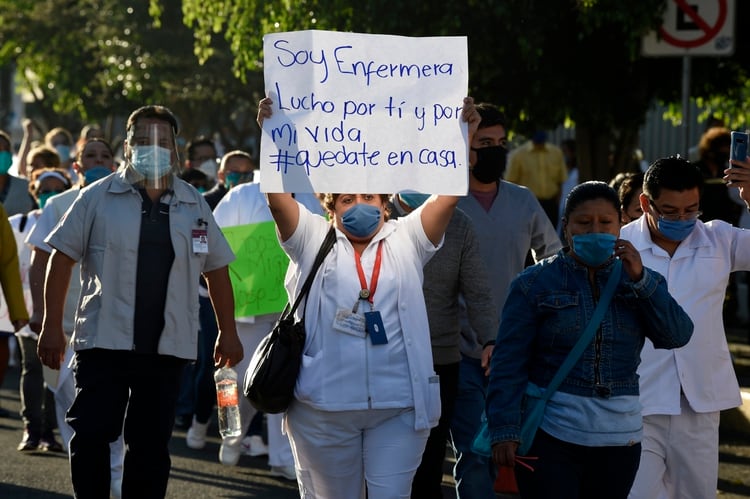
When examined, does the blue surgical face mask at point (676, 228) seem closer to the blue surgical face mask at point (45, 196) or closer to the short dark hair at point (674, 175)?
the short dark hair at point (674, 175)

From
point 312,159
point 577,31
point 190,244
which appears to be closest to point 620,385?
point 312,159

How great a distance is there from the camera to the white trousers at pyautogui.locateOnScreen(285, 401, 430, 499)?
5.62 metres

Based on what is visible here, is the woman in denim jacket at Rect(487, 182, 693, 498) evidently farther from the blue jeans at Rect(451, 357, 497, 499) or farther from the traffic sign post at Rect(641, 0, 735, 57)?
the traffic sign post at Rect(641, 0, 735, 57)

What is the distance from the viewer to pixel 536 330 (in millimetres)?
5324

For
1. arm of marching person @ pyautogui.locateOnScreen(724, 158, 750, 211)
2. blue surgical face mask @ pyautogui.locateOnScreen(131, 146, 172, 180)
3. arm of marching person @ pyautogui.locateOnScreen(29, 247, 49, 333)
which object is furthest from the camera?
arm of marching person @ pyautogui.locateOnScreen(29, 247, 49, 333)

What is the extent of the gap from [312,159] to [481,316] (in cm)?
137

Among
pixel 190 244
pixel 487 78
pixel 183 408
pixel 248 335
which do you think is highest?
pixel 487 78

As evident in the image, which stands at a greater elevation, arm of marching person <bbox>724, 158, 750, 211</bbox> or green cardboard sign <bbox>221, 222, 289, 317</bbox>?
arm of marching person <bbox>724, 158, 750, 211</bbox>

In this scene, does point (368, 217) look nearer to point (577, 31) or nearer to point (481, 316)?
point (481, 316)

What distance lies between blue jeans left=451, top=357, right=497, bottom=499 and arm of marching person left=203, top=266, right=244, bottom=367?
1003 millimetres

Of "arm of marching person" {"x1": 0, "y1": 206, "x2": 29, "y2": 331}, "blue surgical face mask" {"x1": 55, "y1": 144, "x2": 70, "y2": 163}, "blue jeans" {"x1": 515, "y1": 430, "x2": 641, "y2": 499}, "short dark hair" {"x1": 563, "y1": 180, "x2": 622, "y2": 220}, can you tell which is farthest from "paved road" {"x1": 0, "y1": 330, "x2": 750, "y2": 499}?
"blue surgical face mask" {"x1": 55, "y1": 144, "x2": 70, "y2": 163}

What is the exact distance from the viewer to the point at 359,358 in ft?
18.3

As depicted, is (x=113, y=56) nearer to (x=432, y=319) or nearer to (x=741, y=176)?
(x=432, y=319)

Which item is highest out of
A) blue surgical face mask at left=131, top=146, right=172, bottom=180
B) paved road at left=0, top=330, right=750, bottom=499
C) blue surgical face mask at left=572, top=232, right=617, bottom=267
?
blue surgical face mask at left=131, top=146, right=172, bottom=180
